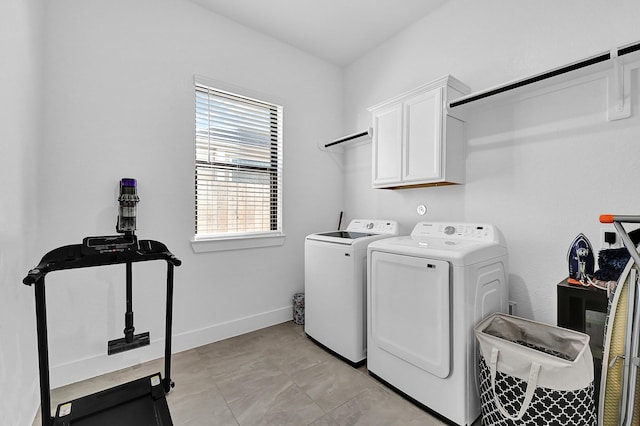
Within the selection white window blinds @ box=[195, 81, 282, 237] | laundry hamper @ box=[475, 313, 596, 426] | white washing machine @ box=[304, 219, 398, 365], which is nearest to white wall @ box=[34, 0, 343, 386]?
white window blinds @ box=[195, 81, 282, 237]

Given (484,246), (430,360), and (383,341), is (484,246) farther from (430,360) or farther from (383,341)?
(383,341)

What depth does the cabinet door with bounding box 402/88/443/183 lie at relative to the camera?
212 cm

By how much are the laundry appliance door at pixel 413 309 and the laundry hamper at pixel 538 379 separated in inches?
7.9

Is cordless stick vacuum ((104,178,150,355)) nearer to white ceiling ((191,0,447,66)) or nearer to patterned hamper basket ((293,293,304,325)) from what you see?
patterned hamper basket ((293,293,304,325))

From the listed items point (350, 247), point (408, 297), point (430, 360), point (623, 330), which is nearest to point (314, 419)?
point (430, 360)

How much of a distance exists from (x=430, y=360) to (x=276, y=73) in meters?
2.82

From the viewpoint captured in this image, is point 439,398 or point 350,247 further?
point 350,247

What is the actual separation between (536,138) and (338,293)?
1758mm

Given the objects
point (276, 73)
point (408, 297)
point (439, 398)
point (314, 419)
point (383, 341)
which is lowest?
point (314, 419)

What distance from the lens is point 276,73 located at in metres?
2.92

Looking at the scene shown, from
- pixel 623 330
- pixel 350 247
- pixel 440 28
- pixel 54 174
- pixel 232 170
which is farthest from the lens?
pixel 232 170

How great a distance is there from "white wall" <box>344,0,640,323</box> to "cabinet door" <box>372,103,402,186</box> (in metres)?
0.38

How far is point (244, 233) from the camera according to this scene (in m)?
2.75

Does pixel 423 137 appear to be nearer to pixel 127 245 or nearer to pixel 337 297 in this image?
pixel 337 297
